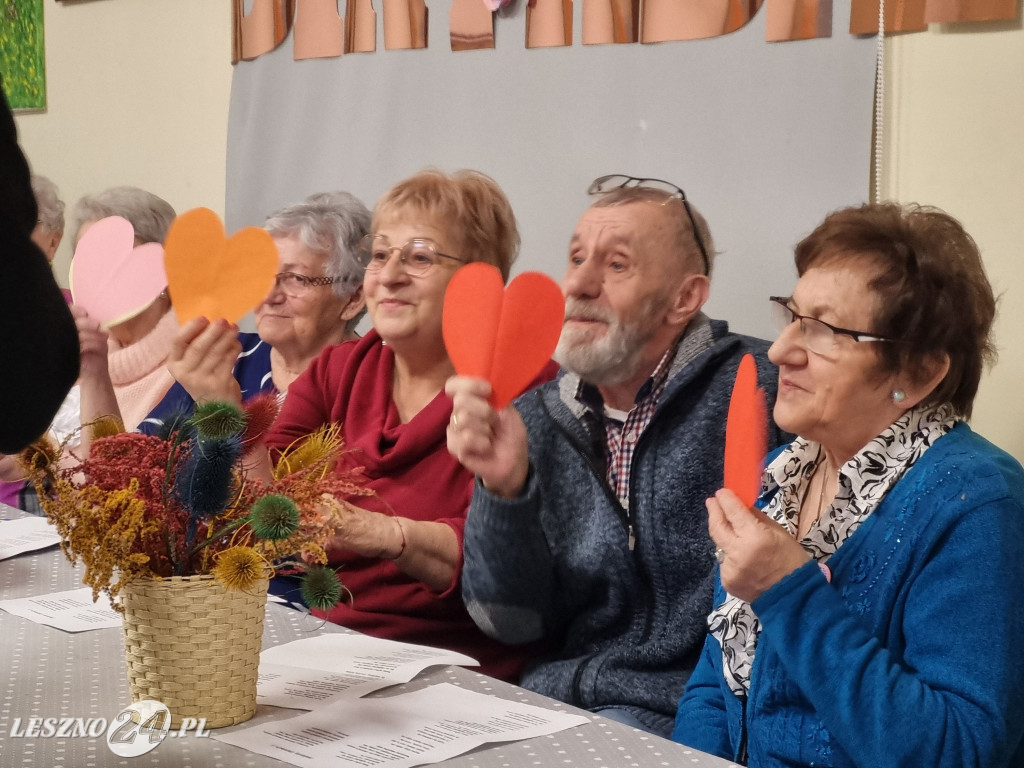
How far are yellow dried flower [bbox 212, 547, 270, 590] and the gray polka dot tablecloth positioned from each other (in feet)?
0.55

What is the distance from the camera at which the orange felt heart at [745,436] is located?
4.17 feet

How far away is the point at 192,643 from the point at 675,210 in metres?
1.17

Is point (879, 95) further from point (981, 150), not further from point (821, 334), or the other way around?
point (821, 334)

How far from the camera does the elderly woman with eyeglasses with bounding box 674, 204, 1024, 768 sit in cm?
126

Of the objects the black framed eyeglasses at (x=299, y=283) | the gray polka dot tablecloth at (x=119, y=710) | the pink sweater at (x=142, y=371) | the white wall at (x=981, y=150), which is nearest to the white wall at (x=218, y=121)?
the white wall at (x=981, y=150)

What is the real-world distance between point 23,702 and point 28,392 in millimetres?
538

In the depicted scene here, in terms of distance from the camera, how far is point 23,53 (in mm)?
4578

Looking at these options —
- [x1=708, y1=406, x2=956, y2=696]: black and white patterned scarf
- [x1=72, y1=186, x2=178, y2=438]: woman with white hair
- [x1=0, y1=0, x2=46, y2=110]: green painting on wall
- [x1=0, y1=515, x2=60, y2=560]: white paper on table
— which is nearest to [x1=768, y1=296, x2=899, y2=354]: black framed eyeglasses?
[x1=708, y1=406, x2=956, y2=696]: black and white patterned scarf

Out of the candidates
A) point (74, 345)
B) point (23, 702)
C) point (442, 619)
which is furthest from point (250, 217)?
point (74, 345)

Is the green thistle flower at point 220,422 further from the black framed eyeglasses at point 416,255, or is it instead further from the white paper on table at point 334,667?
the black framed eyeglasses at point 416,255

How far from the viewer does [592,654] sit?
1.82m

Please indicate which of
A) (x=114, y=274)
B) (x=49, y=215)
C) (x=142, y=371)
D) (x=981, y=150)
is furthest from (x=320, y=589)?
(x=49, y=215)

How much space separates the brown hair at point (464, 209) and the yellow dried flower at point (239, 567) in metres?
1.21

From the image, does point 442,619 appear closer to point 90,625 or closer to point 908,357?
point 90,625
